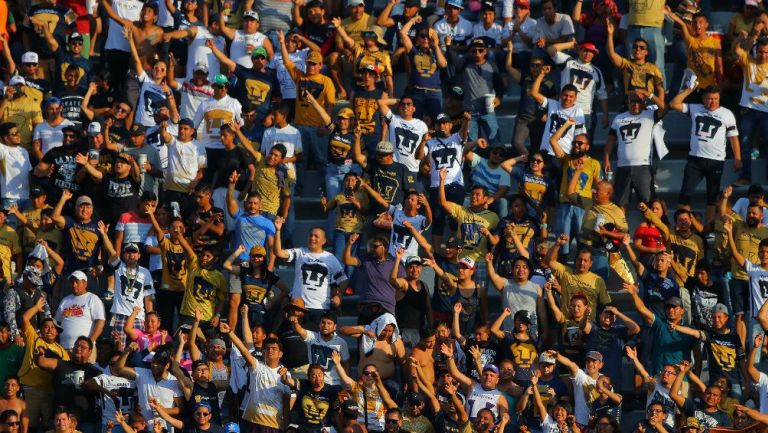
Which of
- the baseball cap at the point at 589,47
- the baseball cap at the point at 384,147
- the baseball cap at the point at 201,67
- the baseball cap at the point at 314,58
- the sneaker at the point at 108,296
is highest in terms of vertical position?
the baseball cap at the point at 589,47

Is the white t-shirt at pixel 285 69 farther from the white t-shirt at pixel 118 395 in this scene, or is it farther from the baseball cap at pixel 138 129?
the white t-shirt at pixel 118 395

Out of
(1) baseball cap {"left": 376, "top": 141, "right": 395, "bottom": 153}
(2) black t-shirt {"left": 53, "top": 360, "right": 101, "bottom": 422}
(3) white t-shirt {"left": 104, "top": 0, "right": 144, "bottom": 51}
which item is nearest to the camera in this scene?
(2) black t-shirt {"left": 53, "top": 360, "right": 101, "bottom": 422}

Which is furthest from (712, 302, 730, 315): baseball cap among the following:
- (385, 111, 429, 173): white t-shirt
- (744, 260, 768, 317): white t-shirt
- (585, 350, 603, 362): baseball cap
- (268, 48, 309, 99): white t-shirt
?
(268, 48, 309, 99): white t-shirt

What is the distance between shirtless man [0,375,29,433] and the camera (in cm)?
2047

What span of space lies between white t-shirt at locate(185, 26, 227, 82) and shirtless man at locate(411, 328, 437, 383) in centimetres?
497

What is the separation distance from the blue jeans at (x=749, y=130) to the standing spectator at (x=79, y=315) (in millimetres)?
7179

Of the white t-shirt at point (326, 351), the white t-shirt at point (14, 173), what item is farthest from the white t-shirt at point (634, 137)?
the white t-shirt at point (14, 173)

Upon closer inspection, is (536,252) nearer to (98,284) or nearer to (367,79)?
(367,79)

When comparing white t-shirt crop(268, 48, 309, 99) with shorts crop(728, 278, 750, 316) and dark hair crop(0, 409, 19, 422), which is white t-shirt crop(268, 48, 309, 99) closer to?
dark hair crop(0, 409, 19, 422)

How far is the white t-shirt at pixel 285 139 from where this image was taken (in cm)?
2238

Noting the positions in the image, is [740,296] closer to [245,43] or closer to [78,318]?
[245,43]

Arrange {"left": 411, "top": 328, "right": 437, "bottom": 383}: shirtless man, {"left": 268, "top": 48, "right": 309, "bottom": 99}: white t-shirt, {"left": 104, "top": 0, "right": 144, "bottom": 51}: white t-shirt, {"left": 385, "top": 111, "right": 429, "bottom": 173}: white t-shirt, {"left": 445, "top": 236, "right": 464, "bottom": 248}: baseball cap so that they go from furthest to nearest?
{"left": 104, "top": 0, "right": 144, "bottom": 51}: white t-shirt < {"left": 268, "top": 48, "right": 309, "bottom": 99}: white t-shirt < {"left": 385, "top": 111, "right": 429, "bottom": 173}: white t-shirt < {"left": 445, "top": 236, "right": 464, "bottom": 248}: baseball cap < {"left": 411, "top": 328, "right": 437, "bottom": 383}: shirtless man

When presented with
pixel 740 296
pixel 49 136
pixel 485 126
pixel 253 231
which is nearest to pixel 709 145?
pixel 740 296

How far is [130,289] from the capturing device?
2130 cm
